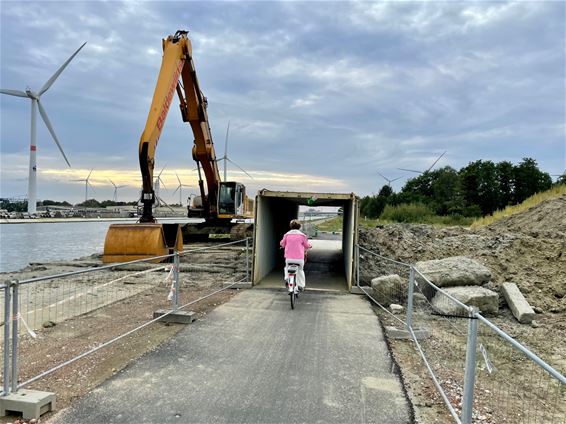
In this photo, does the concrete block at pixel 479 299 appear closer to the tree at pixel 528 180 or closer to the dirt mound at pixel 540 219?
the dirt mound at pixel 540 219

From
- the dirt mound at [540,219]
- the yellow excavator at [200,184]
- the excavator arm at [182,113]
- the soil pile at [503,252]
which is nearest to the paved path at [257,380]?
the yellow excavator at [200,184]

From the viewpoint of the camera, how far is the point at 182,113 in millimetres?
19312

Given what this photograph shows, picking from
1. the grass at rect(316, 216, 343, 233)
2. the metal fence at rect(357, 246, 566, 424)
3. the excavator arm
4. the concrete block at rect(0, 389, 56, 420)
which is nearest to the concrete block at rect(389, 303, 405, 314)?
the metal fence at rect(357, 246, 566, 424)

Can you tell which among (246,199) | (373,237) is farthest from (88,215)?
(373,237)

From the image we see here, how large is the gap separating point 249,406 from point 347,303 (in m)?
5.65

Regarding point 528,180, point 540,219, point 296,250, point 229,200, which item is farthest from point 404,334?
point 528,180

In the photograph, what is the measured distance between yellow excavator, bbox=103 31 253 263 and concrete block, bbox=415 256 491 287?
678 cm

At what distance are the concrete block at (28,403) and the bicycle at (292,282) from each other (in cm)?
532

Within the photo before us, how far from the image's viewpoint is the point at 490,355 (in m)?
7.07

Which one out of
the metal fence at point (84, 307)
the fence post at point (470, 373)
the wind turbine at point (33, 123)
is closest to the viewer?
the fence post at point (470, 373)

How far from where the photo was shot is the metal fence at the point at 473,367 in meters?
3.74

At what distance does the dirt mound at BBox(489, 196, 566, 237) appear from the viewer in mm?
20938

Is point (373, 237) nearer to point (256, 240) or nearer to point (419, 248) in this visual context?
point (419, 248)

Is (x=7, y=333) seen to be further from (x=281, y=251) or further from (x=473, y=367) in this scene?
(x=281, y=251)
